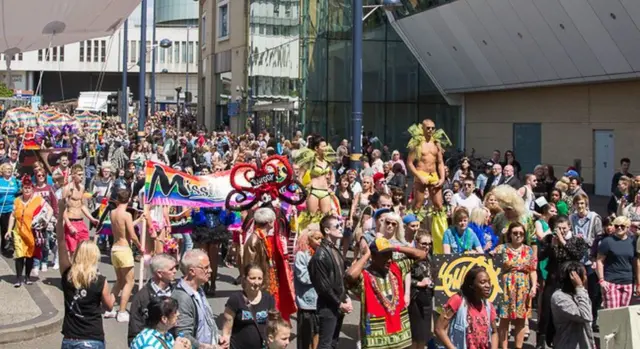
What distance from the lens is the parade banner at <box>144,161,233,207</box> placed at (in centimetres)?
1282

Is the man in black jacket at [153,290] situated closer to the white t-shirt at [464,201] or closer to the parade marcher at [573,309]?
the parade marcher at [573,309]

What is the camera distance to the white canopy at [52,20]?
9031 mm

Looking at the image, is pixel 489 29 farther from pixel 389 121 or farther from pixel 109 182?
pixel 109 182

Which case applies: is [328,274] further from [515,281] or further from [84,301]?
[515,281]

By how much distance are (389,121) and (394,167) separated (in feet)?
58.3

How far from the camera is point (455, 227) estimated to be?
10.7 metres

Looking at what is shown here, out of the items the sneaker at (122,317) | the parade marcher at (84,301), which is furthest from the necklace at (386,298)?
the sneaker at (122,317)

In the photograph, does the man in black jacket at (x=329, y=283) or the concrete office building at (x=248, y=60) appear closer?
the man in black jacket at (x=329, y=283)

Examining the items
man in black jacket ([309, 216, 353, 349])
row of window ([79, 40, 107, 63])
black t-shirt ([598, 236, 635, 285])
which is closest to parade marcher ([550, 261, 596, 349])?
man in black jacket ([309, 216, 353, 349])

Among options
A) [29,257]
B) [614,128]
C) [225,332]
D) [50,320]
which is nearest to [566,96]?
[614,128]

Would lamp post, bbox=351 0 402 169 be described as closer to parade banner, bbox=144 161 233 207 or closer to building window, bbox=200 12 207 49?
parade banner, bbox=144 161 233 207

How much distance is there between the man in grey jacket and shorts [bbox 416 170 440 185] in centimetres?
634

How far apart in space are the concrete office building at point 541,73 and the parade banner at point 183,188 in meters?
12.9

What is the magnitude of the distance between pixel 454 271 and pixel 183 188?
15.4 ft
